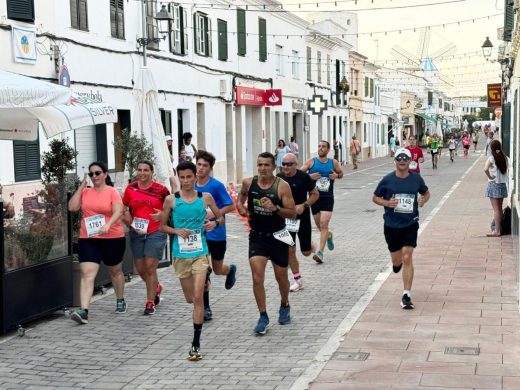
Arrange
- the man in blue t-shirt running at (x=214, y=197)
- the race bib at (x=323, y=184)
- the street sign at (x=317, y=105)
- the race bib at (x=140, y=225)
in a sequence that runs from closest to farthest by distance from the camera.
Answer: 1. the man in blue t-shirt running at (x=214, y=197)
2. the race bib at (x=140, y=225)
3. the race bib at (x=323, y=184)
4. the street sign at (x=317, y=105)

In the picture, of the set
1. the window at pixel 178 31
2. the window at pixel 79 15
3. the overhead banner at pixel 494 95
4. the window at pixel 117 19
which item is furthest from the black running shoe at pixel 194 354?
the overhead banner at pixel 494 95

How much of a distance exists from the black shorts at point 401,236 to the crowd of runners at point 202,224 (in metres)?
0.01

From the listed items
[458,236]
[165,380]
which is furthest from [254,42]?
[165,380]

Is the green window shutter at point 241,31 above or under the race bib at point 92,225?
above

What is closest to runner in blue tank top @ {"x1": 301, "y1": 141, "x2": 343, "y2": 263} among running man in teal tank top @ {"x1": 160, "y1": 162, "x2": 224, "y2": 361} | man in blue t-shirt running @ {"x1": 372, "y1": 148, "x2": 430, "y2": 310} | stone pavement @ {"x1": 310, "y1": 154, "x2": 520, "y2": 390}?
stone pavement @ {"x1": 310, "y1": 154, "x2": 520, "y2": 390}

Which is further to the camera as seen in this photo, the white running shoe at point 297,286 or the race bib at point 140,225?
the white running shoe at point 297,286

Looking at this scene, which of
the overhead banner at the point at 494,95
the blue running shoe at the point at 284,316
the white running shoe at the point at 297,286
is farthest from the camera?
the overhead banner at the point at 494,95

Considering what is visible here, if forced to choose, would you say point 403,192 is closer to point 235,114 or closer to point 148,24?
point 148,24

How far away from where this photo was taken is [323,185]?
12547 mm

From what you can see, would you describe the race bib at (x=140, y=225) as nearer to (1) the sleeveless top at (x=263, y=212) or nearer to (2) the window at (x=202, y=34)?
(1) the sleeveless top at (x=263, y=212)

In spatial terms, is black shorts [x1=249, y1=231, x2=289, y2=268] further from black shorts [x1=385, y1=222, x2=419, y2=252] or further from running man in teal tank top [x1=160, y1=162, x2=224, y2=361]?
black shorts [x1=385, y1=222, x2=419, y2=252]

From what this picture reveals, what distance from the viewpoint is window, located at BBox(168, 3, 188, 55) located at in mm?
25609

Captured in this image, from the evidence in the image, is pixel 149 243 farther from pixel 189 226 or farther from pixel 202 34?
pixel 202 34

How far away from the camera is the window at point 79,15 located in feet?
64.6
